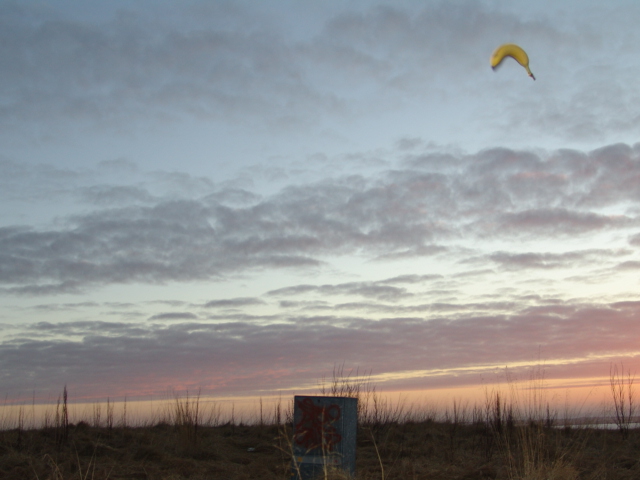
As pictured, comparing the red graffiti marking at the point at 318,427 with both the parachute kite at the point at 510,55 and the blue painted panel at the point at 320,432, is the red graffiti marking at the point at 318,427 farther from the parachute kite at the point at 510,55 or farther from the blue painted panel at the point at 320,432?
the parachute kite at the point at 510,55

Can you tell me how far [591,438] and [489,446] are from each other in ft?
10.2

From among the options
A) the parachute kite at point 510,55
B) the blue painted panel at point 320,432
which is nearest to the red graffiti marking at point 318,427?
the blue painted panel at point 320,432

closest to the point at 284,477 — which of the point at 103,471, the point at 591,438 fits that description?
the point at 103,471

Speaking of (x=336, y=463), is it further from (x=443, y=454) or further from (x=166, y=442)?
(x=166, y=442)

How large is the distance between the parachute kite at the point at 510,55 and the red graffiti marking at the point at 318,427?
4.11 m

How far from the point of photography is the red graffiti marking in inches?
255

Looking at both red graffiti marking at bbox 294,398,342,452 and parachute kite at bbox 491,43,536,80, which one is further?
red graffiti marking at bbox 294,398,342,452

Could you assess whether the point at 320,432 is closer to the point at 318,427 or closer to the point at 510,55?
the point at 318,427

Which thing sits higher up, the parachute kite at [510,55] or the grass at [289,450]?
the parachute kite at [510,55]

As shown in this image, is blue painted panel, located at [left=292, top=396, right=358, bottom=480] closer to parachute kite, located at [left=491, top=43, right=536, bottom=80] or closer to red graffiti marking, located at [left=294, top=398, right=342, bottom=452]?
red graffiti marking, located at [left=294, top=398, right=342, bottom=452]

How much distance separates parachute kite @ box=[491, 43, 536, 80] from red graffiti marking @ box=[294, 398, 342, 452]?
4.11 meters

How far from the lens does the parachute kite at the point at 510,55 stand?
530cm

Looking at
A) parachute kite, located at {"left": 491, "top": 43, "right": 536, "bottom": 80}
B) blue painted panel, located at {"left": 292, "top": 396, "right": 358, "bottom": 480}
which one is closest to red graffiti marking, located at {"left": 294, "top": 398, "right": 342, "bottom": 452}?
blue painted panel, located at {"left": 292, "top": 396, "right": 358, "bottom": 480}

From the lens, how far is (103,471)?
28.5 ft
